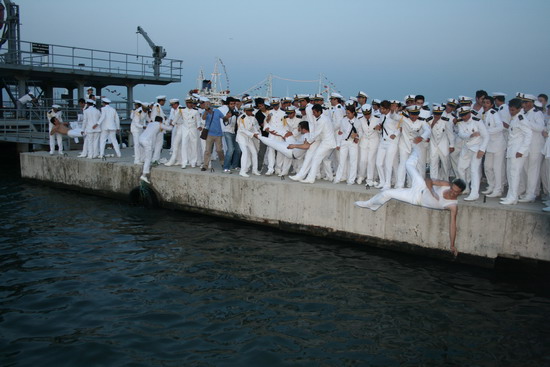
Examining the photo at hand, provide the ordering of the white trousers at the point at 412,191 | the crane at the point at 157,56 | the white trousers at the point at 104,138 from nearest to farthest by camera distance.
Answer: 1. the white trousers at the point at 412,191
2. the white trousers at the point at 104,138
3. the crane at the point at 157,56

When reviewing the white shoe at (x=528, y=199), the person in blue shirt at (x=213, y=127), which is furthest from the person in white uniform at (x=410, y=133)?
the person in blue shirt at (x=213, y=127)

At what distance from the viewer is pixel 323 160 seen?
12.7 metres

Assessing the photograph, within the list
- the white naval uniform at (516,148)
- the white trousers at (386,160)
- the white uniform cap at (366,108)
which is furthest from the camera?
the white uniform cap at (366,108)

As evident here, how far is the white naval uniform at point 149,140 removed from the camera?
1436 centimetres

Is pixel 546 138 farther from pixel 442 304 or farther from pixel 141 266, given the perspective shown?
pixel 141 266

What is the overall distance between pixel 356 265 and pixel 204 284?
10.2 feet

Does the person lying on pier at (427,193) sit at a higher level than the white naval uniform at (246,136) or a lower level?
lower

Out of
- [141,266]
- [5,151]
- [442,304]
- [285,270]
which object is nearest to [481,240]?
[442,304]

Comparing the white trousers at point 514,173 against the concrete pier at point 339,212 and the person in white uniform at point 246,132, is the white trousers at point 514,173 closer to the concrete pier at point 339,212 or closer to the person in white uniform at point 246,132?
the concrete pier at point 339,212

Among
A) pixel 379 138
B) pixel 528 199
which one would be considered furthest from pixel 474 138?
pixel 379 138

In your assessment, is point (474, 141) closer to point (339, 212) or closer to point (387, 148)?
point (387, 148)

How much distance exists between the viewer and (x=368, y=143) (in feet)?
39.1

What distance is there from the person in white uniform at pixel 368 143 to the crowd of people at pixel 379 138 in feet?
0.08

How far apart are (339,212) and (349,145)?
1825 millimetres
